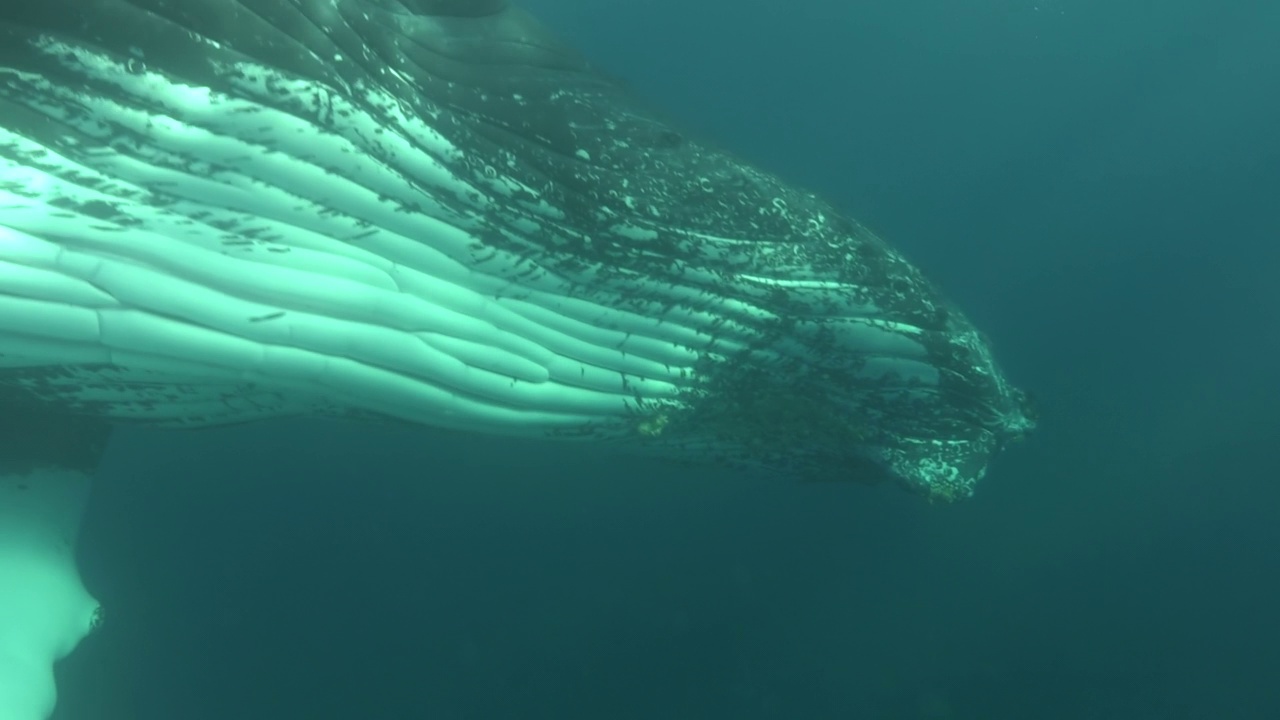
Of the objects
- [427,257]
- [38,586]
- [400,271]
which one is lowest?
[38,586]

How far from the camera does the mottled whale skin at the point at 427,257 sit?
403 centimetres

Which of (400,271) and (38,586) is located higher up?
(400,271)

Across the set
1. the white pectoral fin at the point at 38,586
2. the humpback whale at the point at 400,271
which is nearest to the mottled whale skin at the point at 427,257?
the humpback whale at the point at 400,271

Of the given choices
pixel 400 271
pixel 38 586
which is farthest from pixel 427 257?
pixel 38 586

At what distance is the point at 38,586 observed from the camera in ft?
17.5

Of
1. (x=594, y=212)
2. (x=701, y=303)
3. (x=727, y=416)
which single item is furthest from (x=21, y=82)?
(x=727, y=416)

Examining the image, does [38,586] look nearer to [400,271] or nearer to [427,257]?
[400,271]

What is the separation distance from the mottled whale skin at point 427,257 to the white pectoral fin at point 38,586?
1033 millimetres

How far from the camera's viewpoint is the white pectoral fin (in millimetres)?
4955

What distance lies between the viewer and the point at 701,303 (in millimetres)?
5824

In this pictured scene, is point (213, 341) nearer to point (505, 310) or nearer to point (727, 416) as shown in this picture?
point (505, 310)

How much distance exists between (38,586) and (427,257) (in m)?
3.47

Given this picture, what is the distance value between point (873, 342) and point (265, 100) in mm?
4631

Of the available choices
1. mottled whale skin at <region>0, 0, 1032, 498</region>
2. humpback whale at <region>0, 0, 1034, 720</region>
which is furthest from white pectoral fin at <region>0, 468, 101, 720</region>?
mottled whale skin at <region>0, 0, 1032, 498</region>
